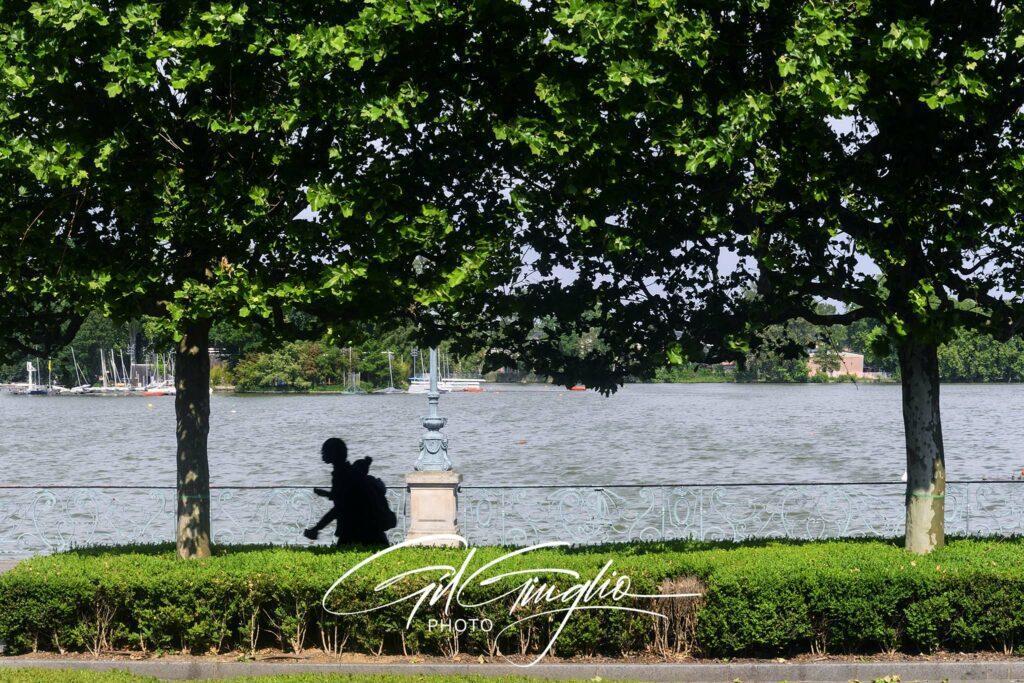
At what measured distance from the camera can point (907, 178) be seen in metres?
11.8

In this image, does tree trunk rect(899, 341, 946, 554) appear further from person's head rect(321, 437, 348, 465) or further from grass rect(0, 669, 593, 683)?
person's head rect(321, 437, 348, 465)

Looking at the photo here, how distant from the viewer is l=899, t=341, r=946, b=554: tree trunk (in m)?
12.3

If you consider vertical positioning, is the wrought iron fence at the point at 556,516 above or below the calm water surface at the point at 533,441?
above

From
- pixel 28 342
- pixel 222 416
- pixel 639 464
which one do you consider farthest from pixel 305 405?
pixel 28 342

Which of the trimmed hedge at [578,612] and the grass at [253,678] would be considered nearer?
the grass at [253,678]

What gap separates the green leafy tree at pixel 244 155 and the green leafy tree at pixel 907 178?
288cm

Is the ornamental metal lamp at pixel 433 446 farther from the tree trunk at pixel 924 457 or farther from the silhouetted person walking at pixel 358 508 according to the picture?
the tree trunk at pixel 924 457

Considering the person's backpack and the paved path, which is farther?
the person's backpack

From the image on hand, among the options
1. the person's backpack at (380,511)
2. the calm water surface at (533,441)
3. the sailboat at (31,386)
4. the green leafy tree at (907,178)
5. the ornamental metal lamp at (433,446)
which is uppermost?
the green leafy tree at (907,178)

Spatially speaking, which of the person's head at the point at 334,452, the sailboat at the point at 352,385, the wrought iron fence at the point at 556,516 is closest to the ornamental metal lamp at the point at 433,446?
the wrought iron fence at the point at 556,516

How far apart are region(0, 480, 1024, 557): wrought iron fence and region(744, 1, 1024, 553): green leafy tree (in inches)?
132

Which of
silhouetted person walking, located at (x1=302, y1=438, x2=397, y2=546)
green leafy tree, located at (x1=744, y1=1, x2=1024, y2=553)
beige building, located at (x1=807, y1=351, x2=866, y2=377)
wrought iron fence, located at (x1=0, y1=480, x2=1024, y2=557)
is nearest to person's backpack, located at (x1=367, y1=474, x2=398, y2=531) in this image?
silhouetted person walking, located at (x1=302, y1=438, x2=397, y2=546)

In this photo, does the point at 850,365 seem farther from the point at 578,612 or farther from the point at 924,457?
the point at 578,612

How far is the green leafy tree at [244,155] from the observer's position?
10453 mm
